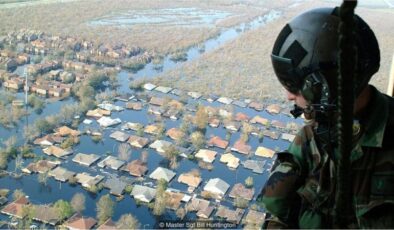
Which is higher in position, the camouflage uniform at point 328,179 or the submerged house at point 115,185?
the camouflage uniform at point 328,179

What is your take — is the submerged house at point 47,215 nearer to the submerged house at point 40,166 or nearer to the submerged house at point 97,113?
the submerged house at point 40,166

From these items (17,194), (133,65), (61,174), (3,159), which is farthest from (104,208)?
(133,65)

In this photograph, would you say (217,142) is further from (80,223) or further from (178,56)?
(178,56)

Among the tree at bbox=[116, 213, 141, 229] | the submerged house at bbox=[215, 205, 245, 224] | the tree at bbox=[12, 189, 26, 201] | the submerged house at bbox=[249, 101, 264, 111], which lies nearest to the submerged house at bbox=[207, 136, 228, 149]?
the submerged house at bbox=[249, 101, 264, 111]

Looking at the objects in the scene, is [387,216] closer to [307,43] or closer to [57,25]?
[307,43]

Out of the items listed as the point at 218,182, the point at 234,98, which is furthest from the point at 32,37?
the point at 218,182

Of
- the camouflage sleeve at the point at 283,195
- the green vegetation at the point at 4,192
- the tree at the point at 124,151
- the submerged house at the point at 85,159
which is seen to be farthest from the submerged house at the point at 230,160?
the camouflage sleeve at the point at 283,195

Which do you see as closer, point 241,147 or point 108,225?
point 108,225
